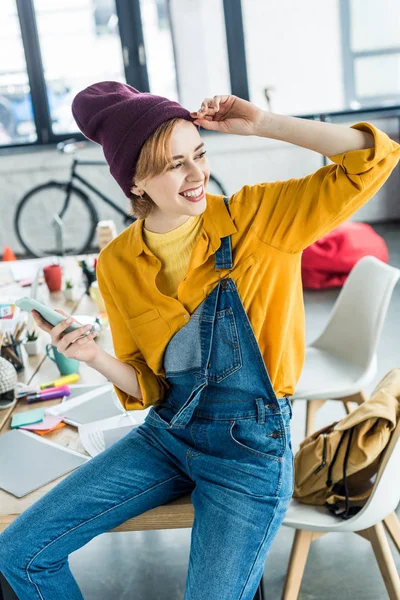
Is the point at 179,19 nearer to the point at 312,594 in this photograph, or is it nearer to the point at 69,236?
the point at 69,236

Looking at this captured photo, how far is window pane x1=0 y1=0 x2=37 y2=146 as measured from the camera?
6.80 m

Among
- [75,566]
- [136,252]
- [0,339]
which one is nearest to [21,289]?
[0,339]

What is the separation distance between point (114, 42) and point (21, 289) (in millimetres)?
4034

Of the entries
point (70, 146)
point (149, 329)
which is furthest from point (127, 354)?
point (70, 146)

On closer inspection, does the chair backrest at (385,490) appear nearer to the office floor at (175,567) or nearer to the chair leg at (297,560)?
the chair leg at (297,560)

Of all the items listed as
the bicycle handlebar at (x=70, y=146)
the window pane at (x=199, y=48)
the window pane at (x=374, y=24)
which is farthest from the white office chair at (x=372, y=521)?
the window pane at (x=374, y=24)

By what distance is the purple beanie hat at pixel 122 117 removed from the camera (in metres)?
1.62

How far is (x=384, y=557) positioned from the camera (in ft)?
6.32

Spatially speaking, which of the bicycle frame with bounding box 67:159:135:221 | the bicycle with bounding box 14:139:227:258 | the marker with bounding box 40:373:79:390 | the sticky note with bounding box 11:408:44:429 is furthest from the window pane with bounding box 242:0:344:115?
the sticky note with bounding box 11:408:44:429

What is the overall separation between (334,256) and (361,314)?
2.68m

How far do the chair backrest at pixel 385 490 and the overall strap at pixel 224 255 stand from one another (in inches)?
22.4

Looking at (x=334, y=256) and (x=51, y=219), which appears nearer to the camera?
(x=334, y=256)

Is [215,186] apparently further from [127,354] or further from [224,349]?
[224,349]

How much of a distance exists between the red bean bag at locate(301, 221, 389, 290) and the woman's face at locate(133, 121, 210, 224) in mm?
3645
